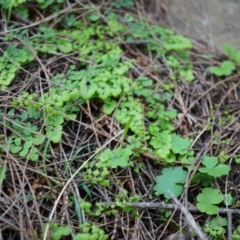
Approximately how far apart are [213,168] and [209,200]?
172mm

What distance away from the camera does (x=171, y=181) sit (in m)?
2.11

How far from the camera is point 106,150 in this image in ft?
6.97

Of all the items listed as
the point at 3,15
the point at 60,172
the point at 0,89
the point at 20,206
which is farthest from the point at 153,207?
the point at 3,15

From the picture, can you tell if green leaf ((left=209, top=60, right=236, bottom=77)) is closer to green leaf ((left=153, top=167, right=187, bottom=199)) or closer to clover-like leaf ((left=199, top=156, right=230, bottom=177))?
clover-like leaf ((left=199, top=156, right=230, bottom=177))

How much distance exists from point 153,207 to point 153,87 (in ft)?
2.74

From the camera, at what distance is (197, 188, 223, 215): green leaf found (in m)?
2.01

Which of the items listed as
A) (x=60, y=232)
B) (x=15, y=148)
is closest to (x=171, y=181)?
(x=60, y=232)

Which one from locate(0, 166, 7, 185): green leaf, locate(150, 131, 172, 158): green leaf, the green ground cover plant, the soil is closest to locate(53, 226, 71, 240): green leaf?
the green ground cover plant

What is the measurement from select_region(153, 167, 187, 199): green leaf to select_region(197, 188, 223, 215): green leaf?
11 centimetres

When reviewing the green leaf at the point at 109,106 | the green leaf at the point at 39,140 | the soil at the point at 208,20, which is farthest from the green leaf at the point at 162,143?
the soil at the point at 208,20

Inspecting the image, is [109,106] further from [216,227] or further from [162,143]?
[216,227]

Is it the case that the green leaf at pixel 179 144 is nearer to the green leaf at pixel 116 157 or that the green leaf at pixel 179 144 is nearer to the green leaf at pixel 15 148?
the green leaf at pixel 116 157

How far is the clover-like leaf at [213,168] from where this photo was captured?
2080 mm

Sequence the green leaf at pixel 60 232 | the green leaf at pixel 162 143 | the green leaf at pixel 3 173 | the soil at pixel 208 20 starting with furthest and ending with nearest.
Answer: the soil at pixel 208 20 → the green leaf at pixel 162 143 → the green leaf at pixel 3 173 → the green leaf at pixel 60 232
